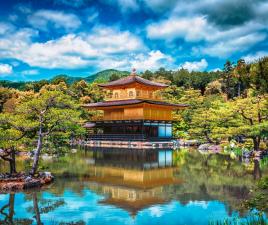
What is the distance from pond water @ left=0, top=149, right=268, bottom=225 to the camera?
8750mm

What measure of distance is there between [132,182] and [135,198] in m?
3.07

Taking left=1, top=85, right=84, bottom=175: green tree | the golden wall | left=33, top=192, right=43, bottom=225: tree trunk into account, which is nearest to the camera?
left=33, top=192, right=43, bottom=225: tree trunk

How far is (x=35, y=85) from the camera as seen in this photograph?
64000 millimetres

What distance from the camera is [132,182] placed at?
46.1ft

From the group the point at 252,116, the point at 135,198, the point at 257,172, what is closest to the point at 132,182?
the point at 135,198

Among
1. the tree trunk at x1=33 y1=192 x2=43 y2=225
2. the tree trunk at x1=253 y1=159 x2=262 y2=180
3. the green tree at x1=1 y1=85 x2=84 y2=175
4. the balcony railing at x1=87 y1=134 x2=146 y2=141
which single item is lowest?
the tree trunk at x1=33 y1=192 x2=43 y2=225

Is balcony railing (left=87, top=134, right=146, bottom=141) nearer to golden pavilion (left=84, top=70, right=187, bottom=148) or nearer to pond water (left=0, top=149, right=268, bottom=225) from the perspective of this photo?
golden pavilion (left=84, top=70, right=187, bottom=148)

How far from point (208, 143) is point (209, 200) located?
79.3 ft

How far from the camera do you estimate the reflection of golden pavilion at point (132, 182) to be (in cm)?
1052

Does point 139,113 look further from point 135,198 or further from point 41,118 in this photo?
point 135,198

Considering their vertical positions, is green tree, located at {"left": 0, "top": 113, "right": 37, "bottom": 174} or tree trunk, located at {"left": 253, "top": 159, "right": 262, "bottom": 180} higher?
green tree, located at {"left": 0, "top": 113, "right": 37, "bottom": 174}

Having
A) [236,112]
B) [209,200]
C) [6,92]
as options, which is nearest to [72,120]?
[209,200]

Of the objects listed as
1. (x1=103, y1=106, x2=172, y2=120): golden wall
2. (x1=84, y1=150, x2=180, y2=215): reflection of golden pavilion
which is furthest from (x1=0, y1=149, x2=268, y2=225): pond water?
(x1=103, y1=106, x2=172, y2=120): golden wall

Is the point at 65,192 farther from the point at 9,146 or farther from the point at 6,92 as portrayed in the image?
the point at 6,92
